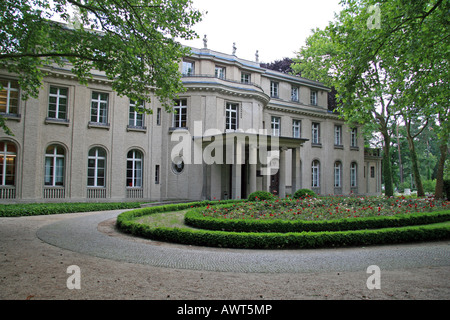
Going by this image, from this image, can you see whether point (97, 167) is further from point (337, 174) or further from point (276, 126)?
point (337, 174)

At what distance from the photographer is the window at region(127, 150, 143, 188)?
21.1m

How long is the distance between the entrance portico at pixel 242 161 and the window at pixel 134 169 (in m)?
4.35

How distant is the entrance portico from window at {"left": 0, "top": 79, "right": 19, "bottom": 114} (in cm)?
1114

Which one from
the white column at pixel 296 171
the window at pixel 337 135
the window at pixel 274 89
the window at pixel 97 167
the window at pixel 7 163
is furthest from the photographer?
the window at pixel 337 135

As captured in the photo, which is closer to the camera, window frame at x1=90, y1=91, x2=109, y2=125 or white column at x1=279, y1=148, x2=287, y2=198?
window frame at x1=90, y1=91, x2=109, y2=125

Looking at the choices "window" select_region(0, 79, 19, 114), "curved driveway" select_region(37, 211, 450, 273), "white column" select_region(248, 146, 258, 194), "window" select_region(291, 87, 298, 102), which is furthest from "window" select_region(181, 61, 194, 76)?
"curved driveway" select_region(37, 211, 450, 273)

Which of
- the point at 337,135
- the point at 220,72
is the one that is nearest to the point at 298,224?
the point at 220,72

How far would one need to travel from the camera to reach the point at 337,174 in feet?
104

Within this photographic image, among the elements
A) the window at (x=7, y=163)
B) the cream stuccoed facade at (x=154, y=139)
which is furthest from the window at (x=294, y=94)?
the window at (x=7, y=163)

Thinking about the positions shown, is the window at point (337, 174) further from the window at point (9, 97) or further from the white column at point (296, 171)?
the window at point (9, 97)

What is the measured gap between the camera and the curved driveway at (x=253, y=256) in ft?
20.2

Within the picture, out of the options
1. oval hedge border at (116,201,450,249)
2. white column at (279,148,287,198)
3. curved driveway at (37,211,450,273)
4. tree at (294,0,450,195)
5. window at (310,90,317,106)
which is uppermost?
window at (310,90,317,106)

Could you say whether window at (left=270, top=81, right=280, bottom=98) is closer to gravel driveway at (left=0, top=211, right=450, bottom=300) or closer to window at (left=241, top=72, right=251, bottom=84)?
window at (left=241, top=72, right=251, bottom=84)

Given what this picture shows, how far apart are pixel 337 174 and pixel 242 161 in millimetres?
13901
